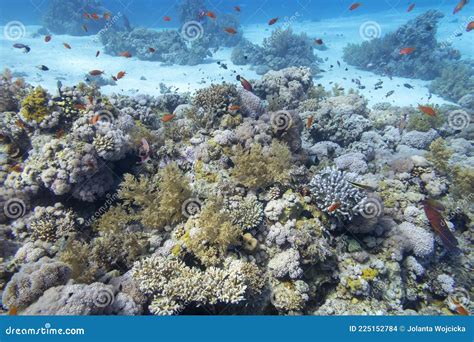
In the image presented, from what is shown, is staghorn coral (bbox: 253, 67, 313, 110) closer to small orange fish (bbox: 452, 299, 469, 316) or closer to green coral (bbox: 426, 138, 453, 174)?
green coral (bbox: 426, 138, 453, 174)

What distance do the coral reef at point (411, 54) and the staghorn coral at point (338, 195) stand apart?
760 inches

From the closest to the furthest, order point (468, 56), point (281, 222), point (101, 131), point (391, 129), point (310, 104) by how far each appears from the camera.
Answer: point (281, 222), point (101, 131), point (391, 129), point (310, 104), point (468, 56)

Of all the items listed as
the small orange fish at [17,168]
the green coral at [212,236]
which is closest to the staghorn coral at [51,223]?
the small orange fish at [17,168]

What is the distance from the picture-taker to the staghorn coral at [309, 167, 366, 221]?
219 inches

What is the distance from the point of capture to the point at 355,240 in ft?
19.0

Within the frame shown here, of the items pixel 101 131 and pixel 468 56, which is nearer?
pixel 101 131

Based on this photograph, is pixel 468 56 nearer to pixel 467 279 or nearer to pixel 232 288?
pixel 467 279

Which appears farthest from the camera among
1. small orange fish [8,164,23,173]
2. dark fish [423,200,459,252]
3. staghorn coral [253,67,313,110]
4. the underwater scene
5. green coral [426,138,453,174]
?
staghorn coral [253,67,313,110]

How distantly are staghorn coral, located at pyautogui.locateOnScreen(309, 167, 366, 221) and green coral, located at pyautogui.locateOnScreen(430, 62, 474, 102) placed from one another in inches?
697

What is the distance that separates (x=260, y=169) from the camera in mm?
5719

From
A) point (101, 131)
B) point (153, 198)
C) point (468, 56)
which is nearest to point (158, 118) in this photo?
point (101, 131)

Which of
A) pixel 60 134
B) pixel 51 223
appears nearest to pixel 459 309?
pixel 51 223

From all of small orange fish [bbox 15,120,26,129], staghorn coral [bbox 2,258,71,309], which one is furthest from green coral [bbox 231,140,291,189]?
small orange fish [bbox 15,120,26,129]
